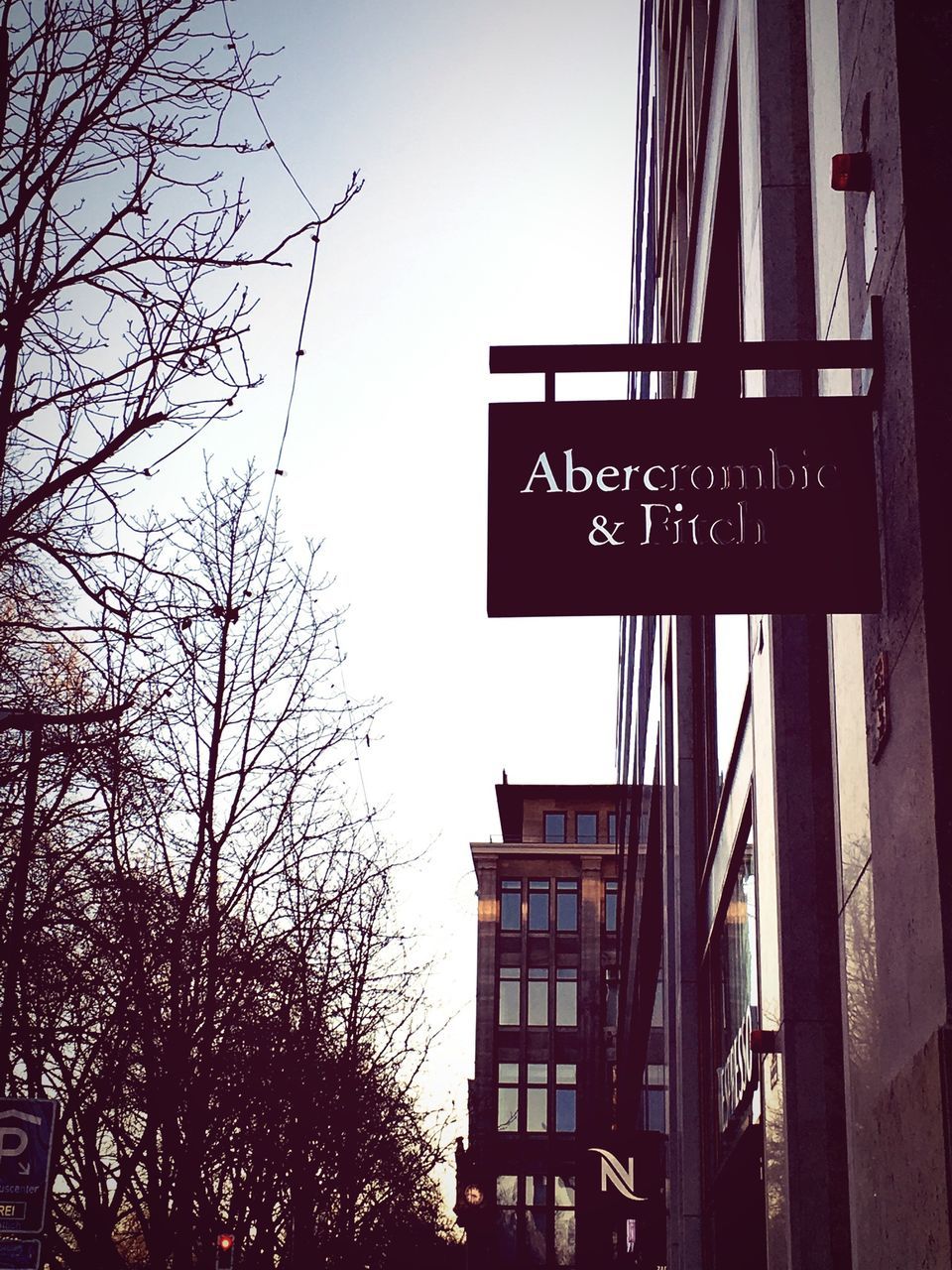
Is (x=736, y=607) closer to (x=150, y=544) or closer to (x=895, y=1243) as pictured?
(x=895, y=1243)

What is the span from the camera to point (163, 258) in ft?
26.6

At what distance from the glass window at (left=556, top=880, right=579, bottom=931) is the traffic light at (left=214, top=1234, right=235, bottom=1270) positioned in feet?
227

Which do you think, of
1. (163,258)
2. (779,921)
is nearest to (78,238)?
(163,258)

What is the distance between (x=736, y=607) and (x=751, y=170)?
610 cm

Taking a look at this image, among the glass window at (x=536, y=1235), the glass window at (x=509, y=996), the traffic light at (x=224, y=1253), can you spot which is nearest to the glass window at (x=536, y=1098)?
the glass window at (x=509, y=996)

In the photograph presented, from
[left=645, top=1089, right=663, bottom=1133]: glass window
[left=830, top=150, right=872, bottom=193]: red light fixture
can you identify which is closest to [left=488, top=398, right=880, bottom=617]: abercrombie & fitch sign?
[left=830, top=150, right=872, bottom=193]: red light fixture

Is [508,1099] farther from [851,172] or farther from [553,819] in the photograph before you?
[851,172]

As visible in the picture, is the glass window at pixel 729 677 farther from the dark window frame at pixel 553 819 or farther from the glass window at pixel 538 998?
the dark window frame at pixel 553 819

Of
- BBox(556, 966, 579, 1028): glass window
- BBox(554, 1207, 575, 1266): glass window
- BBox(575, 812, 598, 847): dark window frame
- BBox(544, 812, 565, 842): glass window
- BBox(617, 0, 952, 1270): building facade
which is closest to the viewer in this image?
BBox(617, 0, 952, 1270): building facade

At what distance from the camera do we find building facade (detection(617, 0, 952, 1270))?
15.3 feet

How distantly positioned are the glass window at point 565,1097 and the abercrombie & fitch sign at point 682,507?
82.9 metres

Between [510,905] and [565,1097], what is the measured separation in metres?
11.2

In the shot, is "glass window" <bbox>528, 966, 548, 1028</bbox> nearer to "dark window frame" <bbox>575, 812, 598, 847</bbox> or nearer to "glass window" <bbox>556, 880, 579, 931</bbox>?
"glass window" <bbox>556, 880, 579, 931</bbox>

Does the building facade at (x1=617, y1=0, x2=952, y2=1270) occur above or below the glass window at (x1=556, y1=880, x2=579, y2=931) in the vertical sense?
below
